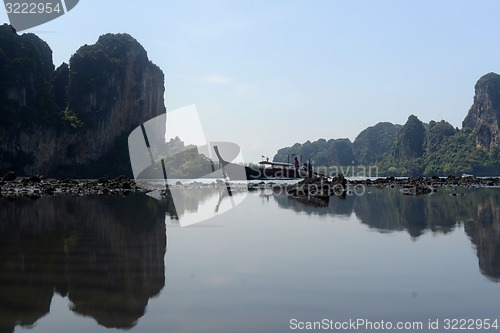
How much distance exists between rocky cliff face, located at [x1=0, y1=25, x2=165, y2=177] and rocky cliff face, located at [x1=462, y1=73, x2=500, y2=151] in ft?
353

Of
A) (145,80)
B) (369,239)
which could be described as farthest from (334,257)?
(145,80)

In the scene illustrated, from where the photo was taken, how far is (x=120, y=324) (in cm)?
599

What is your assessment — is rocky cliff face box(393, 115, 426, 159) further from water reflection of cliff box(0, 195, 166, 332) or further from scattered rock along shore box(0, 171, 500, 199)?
water reflection of cliff box(0, 195, 166, 332)

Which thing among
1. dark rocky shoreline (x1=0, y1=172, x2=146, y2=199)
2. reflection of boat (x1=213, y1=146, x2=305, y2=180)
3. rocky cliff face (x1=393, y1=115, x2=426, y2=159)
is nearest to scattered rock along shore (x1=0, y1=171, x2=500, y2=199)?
dark rocky shoreline (x1=0, y1=172, x2=146, y2=199)

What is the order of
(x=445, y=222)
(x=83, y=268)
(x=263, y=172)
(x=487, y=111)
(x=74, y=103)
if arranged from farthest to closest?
(x=487, y=111), (x=74, y=103), (x=263, y=172), (x=445, y=222), (x=83, y=268)

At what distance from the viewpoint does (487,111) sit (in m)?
159

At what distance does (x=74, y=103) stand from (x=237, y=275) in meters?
103

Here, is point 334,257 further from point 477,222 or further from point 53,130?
point 53,130

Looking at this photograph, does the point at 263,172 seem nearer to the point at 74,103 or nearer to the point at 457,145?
the point at 74,103

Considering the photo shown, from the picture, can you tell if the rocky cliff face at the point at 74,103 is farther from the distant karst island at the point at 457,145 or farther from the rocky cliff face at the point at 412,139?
the rocky cliff face at the point at 412,139

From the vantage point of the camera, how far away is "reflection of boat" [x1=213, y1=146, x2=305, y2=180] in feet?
240

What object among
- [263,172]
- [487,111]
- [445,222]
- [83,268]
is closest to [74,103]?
[263,172]

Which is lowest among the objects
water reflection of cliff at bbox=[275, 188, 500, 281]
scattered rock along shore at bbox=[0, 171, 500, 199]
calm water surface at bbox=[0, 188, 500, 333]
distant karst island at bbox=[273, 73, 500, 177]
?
water reflection of cliff at bbox=[275, 188, 500, 281]

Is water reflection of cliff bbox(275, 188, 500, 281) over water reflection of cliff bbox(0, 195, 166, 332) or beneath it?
beneath
